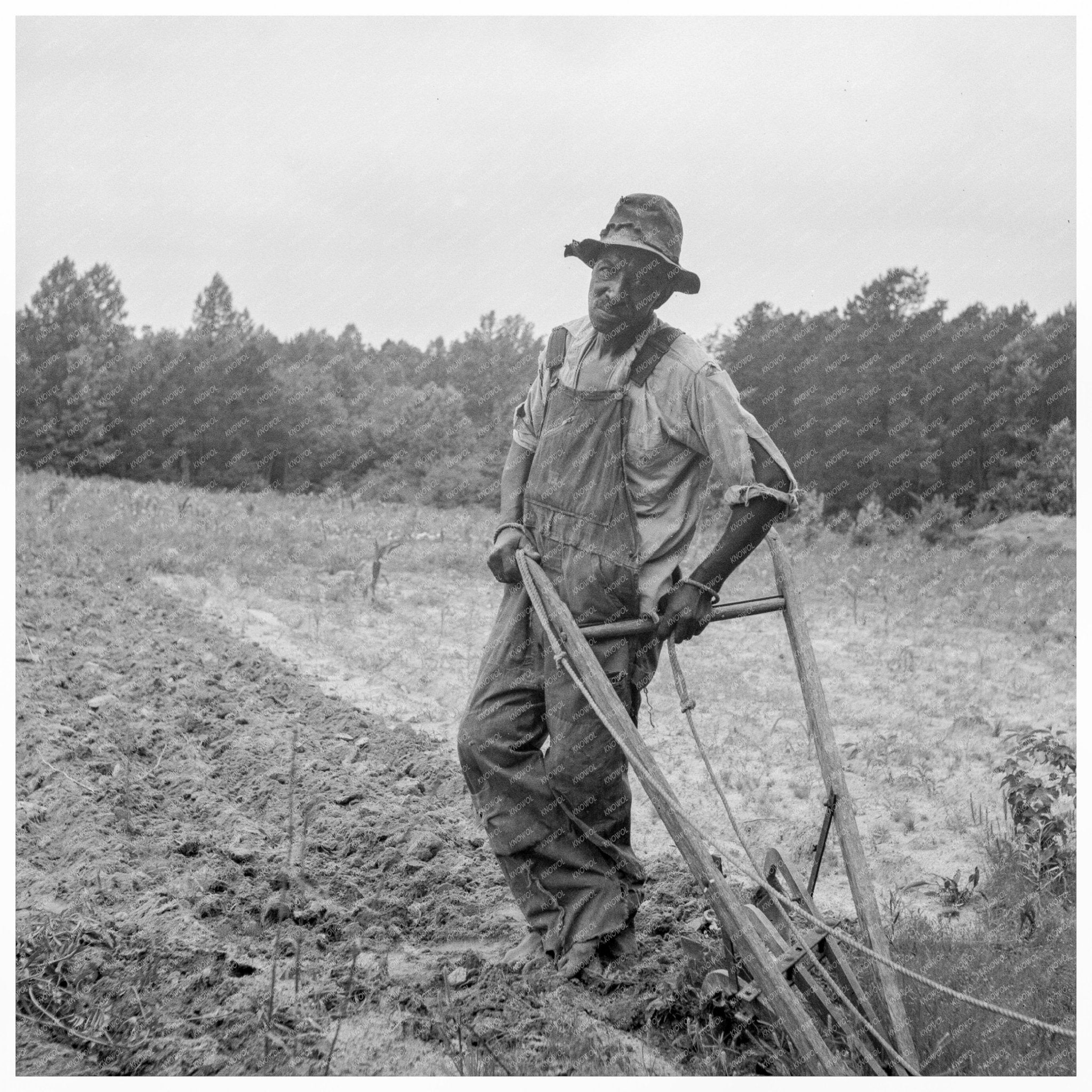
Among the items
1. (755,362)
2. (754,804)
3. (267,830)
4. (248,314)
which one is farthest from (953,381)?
(248,314)

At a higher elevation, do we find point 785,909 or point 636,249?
point 636,249

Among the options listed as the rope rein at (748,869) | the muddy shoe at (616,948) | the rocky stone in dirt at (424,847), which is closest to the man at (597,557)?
the muddy shoe at (616,948)

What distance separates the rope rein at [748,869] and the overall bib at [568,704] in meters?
0.14

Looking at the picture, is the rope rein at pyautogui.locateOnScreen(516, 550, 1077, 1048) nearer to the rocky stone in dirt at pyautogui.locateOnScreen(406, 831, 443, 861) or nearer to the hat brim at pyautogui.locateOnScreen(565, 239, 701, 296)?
the hat brim at pyautogui.locateOnScreen(565, 239, 701, 296)

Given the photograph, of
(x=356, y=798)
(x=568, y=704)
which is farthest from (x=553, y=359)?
(x=356, y=798)

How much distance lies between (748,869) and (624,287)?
1691 millimetres

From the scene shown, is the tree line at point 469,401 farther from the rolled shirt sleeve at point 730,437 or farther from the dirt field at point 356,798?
the rolled shirt sleeve at point 730,437

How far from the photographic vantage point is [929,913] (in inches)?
155

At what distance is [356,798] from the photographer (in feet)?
15.8

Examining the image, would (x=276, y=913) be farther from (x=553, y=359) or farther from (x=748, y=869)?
(x=553, y=359)

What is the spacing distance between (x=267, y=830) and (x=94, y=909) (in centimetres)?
92

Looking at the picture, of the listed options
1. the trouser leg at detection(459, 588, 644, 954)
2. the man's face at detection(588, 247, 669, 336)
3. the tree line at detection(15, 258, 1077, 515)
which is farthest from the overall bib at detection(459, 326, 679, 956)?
the tree line at detection(15, 258, 1077, 515)

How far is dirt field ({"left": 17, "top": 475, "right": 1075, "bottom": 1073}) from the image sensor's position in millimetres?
2855
